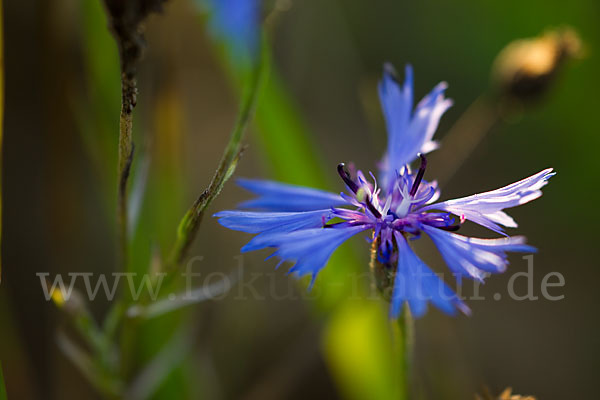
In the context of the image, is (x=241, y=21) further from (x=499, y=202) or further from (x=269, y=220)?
(x=499, y=202)

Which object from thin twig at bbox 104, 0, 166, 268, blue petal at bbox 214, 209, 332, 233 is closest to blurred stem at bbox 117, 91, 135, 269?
thin twig at bbox 104, 0, 166, 268

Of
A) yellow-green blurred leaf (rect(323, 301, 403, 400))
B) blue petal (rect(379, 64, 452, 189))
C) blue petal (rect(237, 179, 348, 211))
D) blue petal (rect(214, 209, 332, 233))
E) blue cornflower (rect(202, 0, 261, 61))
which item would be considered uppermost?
blue cornflower (rect(202, 0, 261, 61))

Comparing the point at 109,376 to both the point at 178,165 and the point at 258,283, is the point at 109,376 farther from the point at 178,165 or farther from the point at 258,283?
the point at 258,283

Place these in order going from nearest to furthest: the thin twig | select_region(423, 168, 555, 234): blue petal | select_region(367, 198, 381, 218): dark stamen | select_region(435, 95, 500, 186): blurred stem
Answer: the thin twig < select_region(423, 168, 555, 234): blue petal < select_region(367, 198, 381, 218): dark stamen < select_region(435, 95, 500, 186): blurred stem

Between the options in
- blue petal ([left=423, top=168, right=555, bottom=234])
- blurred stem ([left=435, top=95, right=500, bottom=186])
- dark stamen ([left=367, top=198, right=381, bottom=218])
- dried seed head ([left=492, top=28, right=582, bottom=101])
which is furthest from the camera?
blurred stem ([left=435, top=95, right=500, bottom=186])

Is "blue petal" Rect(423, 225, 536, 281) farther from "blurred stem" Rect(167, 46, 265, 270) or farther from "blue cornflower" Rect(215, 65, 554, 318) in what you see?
"blurred stem" Rect(167, 46, 265, 270)

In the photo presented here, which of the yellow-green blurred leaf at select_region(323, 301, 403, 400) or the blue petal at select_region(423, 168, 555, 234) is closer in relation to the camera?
the blue petal at select_region(423, 168, 555, 234)

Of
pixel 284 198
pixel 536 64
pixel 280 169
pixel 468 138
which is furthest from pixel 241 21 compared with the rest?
pixel 468 138
